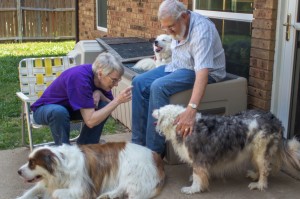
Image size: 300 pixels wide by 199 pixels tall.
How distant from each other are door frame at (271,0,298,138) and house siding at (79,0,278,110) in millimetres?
47

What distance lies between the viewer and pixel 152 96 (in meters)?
4.00

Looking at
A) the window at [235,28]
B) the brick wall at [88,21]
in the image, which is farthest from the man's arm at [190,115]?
the brick wall at [88,21]

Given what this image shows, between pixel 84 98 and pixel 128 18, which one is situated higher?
pixel 128 18

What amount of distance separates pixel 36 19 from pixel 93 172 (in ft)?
44.4

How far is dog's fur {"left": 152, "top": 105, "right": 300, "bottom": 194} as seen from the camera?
3.59m

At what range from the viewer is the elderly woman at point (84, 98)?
12.4 feet

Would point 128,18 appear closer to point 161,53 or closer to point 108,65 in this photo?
point 161,53

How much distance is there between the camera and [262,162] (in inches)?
144

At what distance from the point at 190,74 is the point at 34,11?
1300 cm

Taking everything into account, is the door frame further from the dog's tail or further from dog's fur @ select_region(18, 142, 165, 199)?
dog's fur @ select_region(18, 142, 165, 199)

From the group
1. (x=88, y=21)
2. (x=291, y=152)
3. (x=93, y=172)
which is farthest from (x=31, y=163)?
(x=88, y=21)

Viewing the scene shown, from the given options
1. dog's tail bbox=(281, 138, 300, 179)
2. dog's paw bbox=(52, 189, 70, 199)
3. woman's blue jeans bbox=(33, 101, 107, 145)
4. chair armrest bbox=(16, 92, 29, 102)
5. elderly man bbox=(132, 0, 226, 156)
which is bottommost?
dog's paw bbox=(52, 189, 70, 199)

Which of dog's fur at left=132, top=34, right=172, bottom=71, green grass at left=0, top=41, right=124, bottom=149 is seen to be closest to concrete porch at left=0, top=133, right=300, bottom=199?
green grass at left=0, top=41, right=124, bottom=149

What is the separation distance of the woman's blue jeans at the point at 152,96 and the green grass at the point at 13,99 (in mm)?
1346
